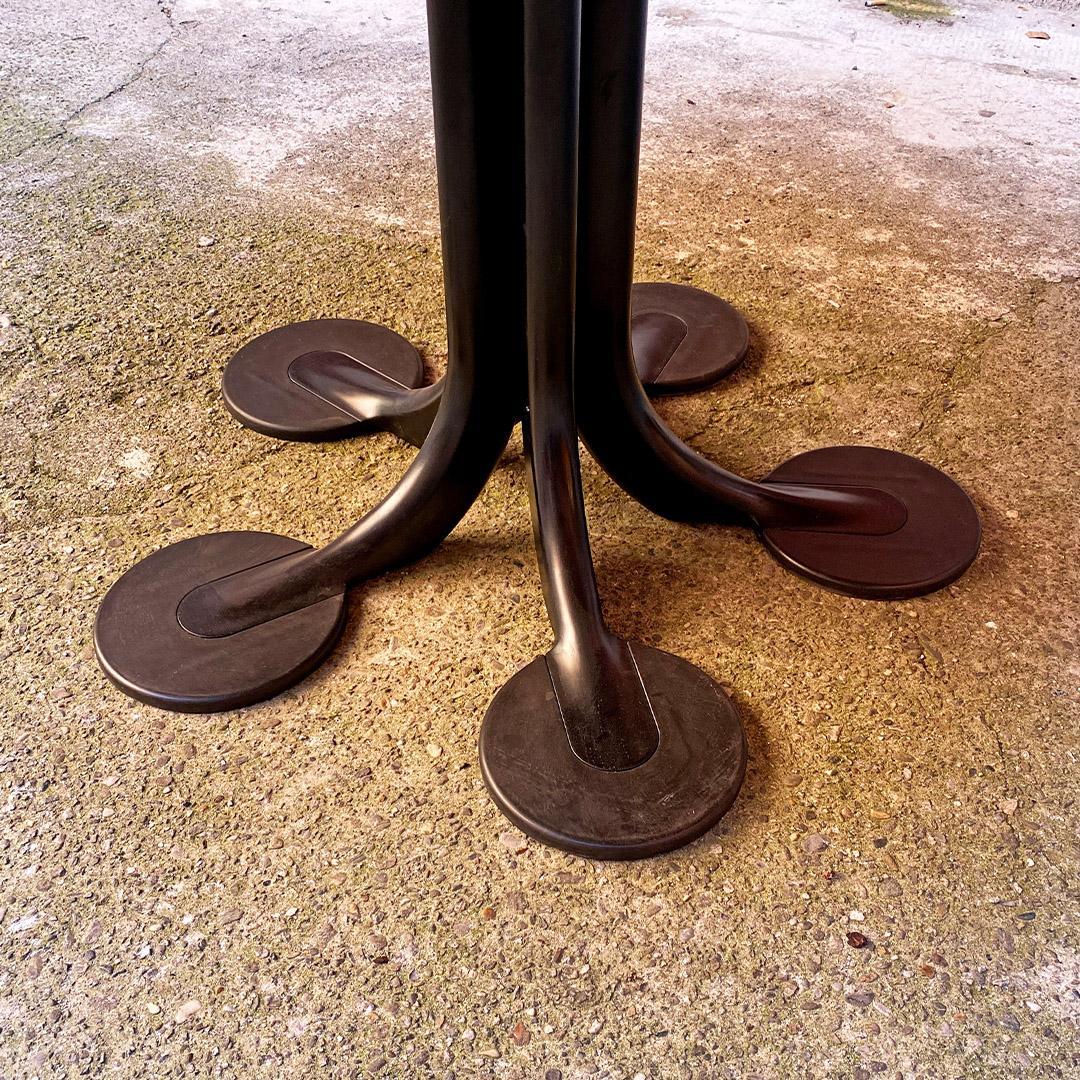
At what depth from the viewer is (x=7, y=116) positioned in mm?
2559

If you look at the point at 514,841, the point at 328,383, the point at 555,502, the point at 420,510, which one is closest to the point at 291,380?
the point at 328,383

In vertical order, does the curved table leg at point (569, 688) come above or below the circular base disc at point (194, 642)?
above

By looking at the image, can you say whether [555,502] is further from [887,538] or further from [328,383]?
[328,383]

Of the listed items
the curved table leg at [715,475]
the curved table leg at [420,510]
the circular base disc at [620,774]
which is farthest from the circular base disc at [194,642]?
the curved table leg at [715,475]

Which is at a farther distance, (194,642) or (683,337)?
(683,337)

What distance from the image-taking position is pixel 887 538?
1374 millimetres

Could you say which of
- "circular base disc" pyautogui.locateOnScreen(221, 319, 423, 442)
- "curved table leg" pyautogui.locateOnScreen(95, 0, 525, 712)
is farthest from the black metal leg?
"curved table leg" pyautogui.locateOnScreen(95, 0, 525, 712)

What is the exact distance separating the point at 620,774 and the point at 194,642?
0.51 metres

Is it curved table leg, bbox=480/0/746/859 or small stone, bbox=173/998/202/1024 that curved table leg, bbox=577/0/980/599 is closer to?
curved table leg, bbox=480/0/746/859

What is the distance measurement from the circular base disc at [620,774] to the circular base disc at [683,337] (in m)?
0.66

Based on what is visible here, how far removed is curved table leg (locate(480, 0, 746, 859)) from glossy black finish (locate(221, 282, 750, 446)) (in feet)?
0.99

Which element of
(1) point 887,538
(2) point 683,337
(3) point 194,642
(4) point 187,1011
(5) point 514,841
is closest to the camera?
(4) point 187,1011

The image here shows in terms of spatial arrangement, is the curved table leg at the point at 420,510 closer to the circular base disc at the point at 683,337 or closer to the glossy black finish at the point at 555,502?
the glossy black finish at the point at 555,502

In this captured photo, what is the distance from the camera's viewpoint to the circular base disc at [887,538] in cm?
132
